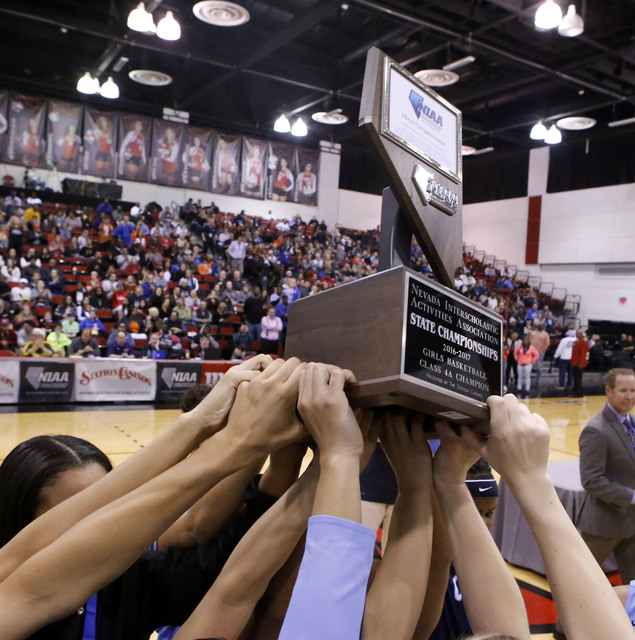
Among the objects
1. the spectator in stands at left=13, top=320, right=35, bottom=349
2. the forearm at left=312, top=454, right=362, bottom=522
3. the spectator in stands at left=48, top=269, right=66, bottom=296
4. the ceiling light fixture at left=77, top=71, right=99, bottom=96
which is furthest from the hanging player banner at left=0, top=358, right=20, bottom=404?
the forearm at left=312, top=454, right=362, bottom=522

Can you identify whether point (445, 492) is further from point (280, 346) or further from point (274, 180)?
point (274, 180)

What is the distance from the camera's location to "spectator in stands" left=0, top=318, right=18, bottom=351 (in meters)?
10.4

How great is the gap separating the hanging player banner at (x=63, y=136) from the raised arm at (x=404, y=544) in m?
19.9

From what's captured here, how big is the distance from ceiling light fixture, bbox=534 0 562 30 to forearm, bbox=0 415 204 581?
10053 millimetres

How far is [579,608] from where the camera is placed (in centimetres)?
89

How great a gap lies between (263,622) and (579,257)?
24012mm

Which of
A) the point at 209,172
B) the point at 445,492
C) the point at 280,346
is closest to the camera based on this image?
the point at 445,492

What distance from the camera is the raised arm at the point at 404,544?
0.96 meters

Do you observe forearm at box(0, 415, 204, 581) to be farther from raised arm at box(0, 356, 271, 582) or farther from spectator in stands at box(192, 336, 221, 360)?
spectator in stands at box(192, 336, 221, 360)

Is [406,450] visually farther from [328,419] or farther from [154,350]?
[154,350]

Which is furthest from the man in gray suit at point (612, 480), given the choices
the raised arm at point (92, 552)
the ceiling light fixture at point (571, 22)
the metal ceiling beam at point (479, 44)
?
the metal ceiling beam at point (479, 44)

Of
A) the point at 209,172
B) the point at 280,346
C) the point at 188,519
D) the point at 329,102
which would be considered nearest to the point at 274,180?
the point at 209,172

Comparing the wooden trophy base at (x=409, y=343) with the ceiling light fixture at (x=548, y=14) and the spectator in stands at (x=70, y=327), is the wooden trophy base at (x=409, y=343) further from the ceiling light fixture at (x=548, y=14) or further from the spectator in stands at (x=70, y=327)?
the spectator in stands at (x=70, y=327)

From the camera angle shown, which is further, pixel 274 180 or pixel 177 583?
pixel 274 180
